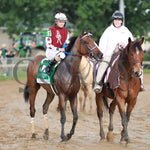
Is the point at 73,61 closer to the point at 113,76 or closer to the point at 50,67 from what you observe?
the point at 50,67

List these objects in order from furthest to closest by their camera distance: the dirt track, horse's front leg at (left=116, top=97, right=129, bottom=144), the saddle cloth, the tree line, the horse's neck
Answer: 1. the tree line
2. the horse's neck
3. the saddle cloth
4. the dirt track
5. horse's front leg at (left=116, top=97, right=129, bottom=144)

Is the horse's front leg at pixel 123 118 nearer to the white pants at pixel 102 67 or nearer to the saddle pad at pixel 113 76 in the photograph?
the saddle pad at pixel 113 76

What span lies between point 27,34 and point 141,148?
26.9 metres

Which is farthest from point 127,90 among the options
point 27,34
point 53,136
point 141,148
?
point 27,34

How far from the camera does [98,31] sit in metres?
24.7

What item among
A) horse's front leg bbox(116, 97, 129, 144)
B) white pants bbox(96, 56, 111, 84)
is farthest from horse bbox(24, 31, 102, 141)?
horse's front leg bbox(116, 97, 129, 144)

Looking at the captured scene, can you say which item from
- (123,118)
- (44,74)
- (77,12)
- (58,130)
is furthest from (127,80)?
(77,12)

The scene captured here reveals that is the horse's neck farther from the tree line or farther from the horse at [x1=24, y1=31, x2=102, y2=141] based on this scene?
the tree line

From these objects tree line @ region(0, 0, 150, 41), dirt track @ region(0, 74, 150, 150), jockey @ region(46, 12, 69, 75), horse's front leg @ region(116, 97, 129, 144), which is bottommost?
dirt track @ region(0, 74, 150, 150)

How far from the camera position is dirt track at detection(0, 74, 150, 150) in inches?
336

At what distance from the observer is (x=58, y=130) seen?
10.3 metres

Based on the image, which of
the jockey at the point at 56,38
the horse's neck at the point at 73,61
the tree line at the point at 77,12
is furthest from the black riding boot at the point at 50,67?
the tree line at the point at 77,12

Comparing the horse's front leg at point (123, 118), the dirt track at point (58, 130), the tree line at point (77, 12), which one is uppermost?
the tree line at point (77, 12)

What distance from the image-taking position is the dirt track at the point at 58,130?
8.52m
